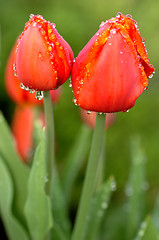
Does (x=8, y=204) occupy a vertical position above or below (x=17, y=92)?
below

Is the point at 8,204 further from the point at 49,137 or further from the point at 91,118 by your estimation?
the point at 91,118

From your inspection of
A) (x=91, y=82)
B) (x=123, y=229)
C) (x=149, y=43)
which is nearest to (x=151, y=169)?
(x=123, y=229)

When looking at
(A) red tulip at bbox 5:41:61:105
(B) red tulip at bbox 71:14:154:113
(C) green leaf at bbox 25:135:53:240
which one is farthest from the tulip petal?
(A) red tulip at bbox 5:41:61:105

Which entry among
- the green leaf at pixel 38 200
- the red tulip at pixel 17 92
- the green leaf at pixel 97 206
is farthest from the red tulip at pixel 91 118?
the green leaf at pixel 38 200

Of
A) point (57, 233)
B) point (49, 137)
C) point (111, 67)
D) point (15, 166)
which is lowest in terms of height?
point (57, 233)

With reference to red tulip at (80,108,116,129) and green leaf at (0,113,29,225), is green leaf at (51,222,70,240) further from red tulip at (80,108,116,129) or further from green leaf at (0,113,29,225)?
red tulip at (80,108,116,129)

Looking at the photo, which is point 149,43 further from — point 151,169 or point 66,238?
point 66,238

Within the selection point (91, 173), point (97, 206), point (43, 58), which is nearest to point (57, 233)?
point (97, 206)
